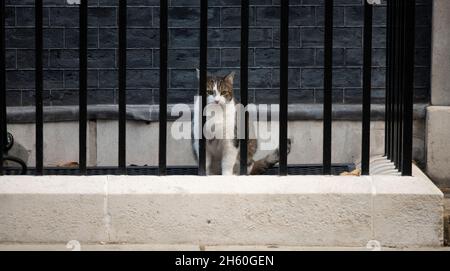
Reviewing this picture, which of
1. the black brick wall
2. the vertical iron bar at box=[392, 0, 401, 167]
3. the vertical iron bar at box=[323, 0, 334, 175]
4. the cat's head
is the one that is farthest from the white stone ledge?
the black brick wall

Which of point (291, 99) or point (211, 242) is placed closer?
point (211, 242)

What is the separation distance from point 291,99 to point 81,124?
3.87 meters

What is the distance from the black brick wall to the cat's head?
0.99 metres

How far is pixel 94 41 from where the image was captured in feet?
25.2

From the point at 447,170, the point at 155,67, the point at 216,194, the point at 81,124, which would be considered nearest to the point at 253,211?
the point at 216,194

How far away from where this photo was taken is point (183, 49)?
25.4 feet

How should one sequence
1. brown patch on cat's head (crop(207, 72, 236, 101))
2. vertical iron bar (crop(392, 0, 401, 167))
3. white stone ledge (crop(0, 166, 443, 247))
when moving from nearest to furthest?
1. white stone ledge (crop(0, 166, 443, 247))
2. vertical iron bar (crop(392, 0, 401, 167))
3. brown patch on cat's head (crop(207, 72, 236, 101))

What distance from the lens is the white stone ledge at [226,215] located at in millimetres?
3975

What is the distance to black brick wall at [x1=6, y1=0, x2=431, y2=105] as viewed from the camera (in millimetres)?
7672

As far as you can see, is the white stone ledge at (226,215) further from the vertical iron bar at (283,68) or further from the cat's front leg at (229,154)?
the cat's front leg at (229,154)

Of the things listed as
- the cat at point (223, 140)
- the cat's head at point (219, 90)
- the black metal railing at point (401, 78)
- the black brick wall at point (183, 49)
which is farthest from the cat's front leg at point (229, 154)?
the black metal railing at point (401, 78)

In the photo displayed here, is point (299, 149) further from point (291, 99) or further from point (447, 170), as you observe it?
point (447, 170)

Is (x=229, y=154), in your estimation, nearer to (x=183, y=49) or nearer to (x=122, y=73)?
(x=183, y=49)

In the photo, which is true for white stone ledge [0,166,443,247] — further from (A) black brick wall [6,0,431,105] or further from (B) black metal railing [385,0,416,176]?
(A) black brick wall [6,0,431,105]
